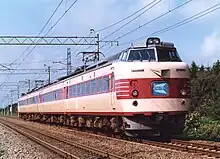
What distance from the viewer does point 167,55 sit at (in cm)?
1744

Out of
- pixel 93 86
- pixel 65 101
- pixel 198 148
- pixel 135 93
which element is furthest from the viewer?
pixel 65 101

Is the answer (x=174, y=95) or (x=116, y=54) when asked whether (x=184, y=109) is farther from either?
(x=116, y=54)

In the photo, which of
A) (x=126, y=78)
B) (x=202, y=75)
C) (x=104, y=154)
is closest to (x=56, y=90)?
(x=202, y=75)

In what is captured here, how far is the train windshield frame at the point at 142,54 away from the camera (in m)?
17.2

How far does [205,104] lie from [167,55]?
511 inches

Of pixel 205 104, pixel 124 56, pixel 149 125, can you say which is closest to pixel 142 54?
pixel 124 56

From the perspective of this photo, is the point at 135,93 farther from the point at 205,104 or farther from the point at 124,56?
the point at 205,104

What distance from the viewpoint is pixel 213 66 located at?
32.7 meters

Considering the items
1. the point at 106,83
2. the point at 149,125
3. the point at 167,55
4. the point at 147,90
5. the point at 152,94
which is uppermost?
the point at 167,55

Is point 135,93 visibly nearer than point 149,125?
Yes

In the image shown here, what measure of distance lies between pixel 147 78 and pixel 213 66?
17.3 metres

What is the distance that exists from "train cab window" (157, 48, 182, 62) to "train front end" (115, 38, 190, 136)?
0.21 meters

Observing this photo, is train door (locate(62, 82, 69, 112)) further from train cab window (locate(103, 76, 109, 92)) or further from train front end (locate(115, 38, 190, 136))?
train front end (locate(115, 38, 190, 136))

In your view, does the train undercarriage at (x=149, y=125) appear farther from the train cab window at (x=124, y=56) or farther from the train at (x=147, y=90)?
the train cab window at (x=124, y=56)
